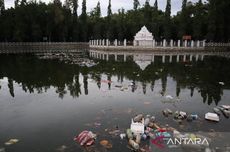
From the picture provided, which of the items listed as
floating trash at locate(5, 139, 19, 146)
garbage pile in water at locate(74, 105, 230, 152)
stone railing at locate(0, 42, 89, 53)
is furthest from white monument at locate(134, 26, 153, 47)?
floating trash at locate(5, 139, 19, 146)

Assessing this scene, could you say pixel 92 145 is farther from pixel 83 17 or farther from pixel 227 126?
pixel 83 17

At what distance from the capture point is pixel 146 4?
6003 cm

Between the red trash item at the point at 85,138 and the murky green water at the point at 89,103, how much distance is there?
19 centimetres

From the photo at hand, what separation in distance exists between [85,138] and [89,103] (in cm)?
408

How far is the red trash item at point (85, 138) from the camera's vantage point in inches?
285

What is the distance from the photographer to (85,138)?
7.40 meters

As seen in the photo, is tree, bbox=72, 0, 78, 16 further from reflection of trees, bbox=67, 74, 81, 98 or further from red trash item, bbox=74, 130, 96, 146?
red trash item, bbox=74, 130, 96, 146

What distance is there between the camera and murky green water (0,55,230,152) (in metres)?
7.90

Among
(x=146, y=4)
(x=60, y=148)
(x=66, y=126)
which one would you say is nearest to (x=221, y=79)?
(x=66, y=126)

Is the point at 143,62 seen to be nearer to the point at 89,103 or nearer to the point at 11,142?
the point at 89,103

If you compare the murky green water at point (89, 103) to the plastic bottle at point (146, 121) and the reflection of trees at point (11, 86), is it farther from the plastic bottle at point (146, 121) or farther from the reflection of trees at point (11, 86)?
the plastic bottle at point (146, 121)

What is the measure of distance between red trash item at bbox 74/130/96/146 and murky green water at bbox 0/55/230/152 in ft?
0.63

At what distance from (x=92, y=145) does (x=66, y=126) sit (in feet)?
5.95

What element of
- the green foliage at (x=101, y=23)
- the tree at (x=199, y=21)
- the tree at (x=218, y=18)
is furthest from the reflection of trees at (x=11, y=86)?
the tree at (x=218, y=18)
